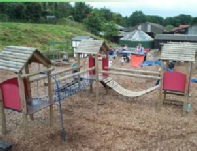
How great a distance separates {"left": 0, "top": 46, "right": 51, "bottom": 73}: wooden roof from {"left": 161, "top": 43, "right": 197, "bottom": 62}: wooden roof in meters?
3.91

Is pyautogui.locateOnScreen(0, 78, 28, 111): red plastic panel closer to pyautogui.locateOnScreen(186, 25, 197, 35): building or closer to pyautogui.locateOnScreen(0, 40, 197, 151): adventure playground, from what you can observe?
pyautogui.locateOnScreen(0, 40, 197, 151): adventure playground

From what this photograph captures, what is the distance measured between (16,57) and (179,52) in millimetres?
4795

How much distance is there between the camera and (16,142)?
17.1ft

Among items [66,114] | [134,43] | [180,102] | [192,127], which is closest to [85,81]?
[66,114]

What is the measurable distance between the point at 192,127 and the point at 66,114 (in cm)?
390

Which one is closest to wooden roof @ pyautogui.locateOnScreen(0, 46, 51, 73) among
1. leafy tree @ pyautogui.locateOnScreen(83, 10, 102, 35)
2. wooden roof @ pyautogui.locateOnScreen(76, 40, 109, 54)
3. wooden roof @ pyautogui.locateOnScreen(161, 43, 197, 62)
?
wooden roof @ pyautogui.locateOnScreen(76, 40, 109, 54)

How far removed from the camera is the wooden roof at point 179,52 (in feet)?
20.9

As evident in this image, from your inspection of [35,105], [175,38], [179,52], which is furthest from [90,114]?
[175,38]

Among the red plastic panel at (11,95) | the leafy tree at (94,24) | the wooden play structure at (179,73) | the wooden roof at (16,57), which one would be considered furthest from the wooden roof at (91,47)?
the leafy tree at (94,24)

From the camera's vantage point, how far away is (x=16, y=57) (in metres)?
4.88

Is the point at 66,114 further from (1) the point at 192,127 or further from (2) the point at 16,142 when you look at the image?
(1) the point at 192,127

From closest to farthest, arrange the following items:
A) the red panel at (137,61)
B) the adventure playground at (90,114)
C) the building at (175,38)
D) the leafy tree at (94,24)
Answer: the adventure playground at (90,114) < the red panel at (137,61) < the building at (175,38) < the leafy tree at (94,24)

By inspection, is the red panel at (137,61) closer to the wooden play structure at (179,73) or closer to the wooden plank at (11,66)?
the wooden play structure at (179,73)

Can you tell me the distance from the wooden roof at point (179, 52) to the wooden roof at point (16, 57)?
391cm
